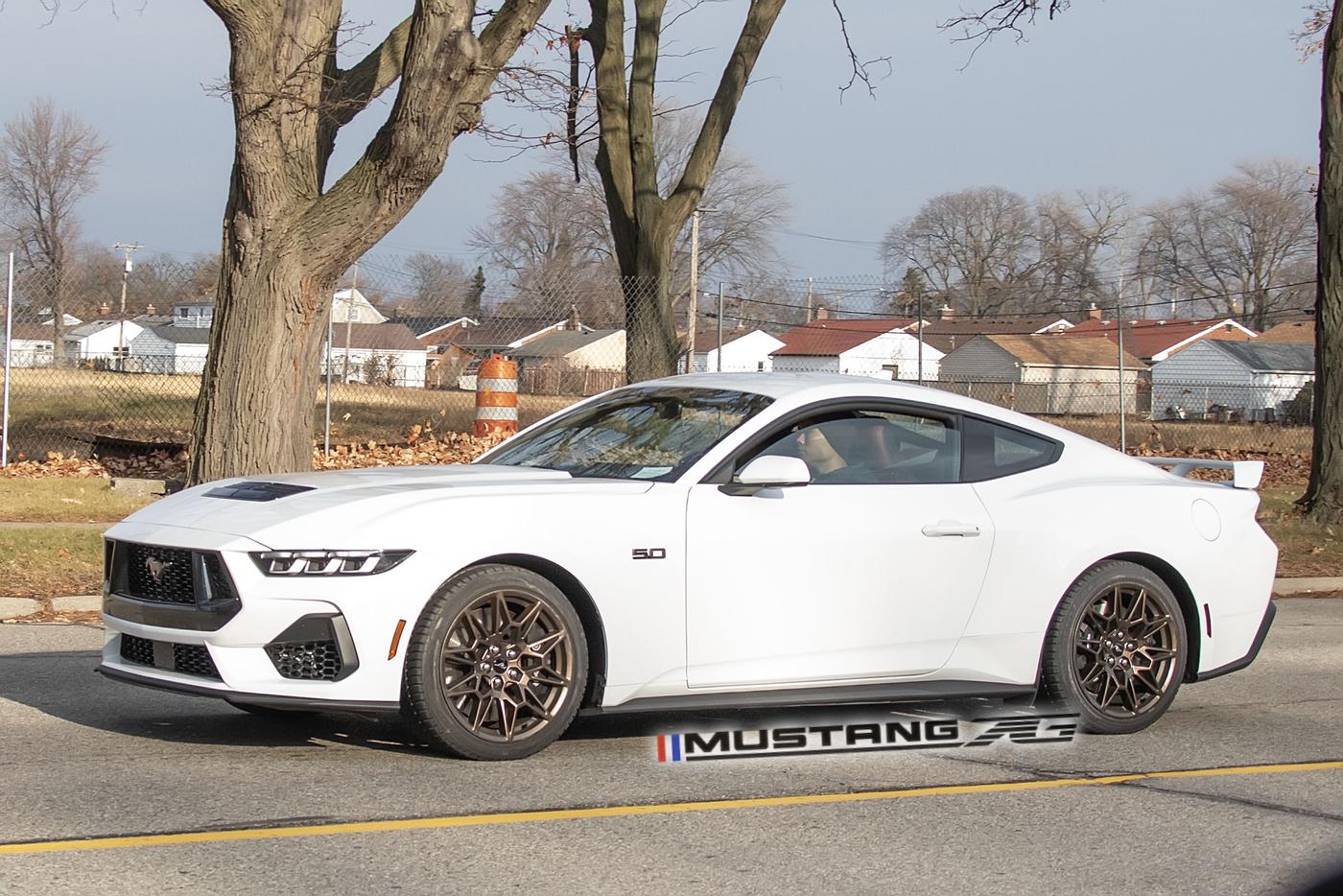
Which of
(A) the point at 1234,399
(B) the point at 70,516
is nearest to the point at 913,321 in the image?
(A) the point at 1234,399

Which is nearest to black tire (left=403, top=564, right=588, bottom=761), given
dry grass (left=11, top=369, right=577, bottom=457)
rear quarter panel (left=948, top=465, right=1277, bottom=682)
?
rear quarter panel (left=948, top=465, right=1277, bottom=682)

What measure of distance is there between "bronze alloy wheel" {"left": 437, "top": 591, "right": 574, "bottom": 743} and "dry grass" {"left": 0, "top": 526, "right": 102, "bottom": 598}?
5.42 m

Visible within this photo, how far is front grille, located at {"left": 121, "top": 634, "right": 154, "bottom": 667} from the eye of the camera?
5.88 m

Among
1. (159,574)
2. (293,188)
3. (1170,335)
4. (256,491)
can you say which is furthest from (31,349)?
(1170,335)

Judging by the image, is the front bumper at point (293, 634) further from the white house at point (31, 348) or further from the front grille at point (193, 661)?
the white house at point (31, 348)

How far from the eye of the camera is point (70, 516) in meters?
13.3

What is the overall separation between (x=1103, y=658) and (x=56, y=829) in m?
4.33

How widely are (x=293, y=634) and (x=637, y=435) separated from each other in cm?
190

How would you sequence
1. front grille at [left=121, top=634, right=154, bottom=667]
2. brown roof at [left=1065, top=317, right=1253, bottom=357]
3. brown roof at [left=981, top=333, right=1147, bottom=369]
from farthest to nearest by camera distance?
1. brown roof at [left=1065, top=317, right=1253, bottom=357]
2. brown roof at [left=981, top=333, right=1147, bottom=369]
3. front grille at [left=121, top=634, right=154, bottom=667]

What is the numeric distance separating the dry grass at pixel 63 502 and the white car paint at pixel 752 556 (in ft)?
24.9

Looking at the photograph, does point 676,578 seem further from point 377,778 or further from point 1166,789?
point 1166,789

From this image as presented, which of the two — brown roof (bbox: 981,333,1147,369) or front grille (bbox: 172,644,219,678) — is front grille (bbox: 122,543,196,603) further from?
brown roof (bbox: 981,333,1147,369)

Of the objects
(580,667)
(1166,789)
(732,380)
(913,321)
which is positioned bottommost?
(1166,789)

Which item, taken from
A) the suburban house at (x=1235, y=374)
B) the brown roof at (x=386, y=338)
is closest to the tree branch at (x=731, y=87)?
the suburban house at (x=1235, y=374)
